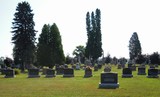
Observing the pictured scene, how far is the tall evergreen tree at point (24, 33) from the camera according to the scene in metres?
58.9

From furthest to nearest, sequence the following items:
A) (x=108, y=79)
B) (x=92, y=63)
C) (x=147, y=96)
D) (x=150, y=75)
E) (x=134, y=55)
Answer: (x=134, y=55)
(x=92, y=63)
(x=150, y=75)
(x=108, y=79)
(x=147, y=96)

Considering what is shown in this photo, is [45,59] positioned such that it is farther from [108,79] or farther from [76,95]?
[76,95]

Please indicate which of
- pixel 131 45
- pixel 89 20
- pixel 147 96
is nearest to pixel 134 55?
pixel 131 45

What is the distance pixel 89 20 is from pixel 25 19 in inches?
979

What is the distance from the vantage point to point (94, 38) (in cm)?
7738

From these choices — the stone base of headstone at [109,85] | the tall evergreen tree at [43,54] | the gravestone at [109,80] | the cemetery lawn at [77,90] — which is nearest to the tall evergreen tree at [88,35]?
the tall evergreen tree at [43,54]

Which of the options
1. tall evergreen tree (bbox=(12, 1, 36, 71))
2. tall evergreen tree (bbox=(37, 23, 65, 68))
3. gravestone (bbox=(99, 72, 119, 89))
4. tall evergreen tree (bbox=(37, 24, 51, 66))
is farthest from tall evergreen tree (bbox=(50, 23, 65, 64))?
gravestone (bbox=(99, 72, 119, 89))

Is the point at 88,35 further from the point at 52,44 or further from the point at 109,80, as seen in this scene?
the point at 109,80

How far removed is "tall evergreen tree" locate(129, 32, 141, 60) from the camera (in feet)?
336

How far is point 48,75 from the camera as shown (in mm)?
38844

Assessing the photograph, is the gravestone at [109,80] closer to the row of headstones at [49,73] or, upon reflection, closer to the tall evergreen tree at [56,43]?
the row of headstones at [49,73]

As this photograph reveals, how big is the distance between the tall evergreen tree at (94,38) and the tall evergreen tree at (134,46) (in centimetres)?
2595

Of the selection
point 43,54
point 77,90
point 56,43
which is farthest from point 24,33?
point 77,90

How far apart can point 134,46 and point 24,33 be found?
5189 cm
